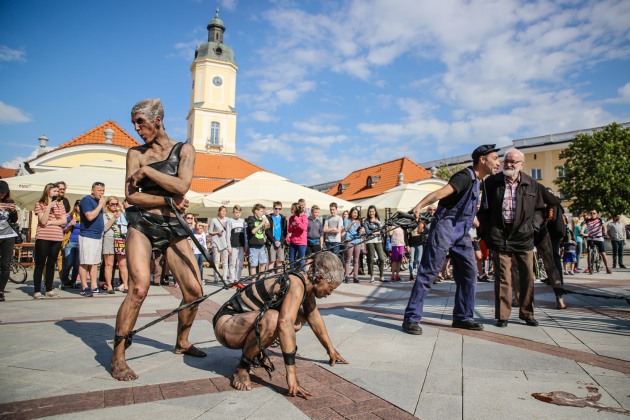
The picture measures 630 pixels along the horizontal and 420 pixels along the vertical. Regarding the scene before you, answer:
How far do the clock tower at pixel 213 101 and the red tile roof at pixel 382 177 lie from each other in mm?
16242

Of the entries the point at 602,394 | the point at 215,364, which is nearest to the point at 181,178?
the point at 215,364

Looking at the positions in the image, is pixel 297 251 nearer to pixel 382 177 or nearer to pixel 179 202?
pixel 179 202

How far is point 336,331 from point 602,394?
2.48m

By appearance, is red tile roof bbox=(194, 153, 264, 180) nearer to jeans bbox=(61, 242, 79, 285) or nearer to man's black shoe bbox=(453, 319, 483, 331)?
jeans bbox=(61, 242, 79, 285)

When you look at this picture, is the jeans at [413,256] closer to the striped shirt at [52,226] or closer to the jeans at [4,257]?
the striped shirt at [52,226]

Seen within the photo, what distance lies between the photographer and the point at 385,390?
270 cm

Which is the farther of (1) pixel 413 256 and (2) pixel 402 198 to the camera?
(2) pixel 402 198

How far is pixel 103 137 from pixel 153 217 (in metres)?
32.7

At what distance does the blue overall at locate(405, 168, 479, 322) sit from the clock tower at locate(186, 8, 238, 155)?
47.7 meters

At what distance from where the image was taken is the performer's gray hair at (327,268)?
112 inches

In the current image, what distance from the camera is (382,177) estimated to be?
42.6m

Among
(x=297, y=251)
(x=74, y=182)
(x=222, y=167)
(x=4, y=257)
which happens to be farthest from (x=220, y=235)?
(x=222, y=167)

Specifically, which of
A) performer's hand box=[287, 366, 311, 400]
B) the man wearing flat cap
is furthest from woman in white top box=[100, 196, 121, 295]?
performer's hand box=[287, 366, 311, 400]

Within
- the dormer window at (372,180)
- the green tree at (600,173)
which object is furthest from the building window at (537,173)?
the dormer window at (372,180)
